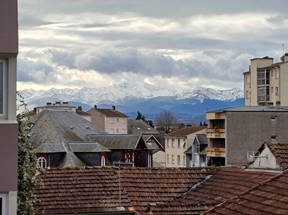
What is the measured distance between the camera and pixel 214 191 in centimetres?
2291

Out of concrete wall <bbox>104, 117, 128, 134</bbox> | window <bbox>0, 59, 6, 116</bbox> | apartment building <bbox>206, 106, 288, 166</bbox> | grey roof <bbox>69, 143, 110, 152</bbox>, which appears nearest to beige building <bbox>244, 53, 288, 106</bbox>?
apartment building <bbox>206, 106, 288, 166</bbox>

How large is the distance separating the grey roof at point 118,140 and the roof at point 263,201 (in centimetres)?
4852

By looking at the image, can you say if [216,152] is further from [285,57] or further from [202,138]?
[285,57]

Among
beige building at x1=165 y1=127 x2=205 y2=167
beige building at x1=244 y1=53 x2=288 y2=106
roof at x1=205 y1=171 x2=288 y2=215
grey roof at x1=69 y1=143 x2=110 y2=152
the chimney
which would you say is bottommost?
beige building at x1=165 y1=127 x2=205 y2=167

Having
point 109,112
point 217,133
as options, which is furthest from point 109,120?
point 217,133

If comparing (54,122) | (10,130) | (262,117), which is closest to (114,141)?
(54,122)

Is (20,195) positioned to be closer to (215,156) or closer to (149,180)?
(149,180)

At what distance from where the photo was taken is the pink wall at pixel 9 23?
36.7 ft

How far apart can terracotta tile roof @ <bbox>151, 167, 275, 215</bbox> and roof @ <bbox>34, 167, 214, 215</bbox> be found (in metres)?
0.48

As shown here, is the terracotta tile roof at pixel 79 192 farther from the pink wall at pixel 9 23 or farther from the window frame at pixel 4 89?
the pink wall at pixel 9 23

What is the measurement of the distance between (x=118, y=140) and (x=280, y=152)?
152 feet

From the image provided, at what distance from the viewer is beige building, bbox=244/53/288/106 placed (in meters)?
104

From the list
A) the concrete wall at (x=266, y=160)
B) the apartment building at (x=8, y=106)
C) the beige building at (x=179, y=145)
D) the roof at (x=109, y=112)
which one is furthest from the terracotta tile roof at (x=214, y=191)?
the roof at (x=109, y=112)

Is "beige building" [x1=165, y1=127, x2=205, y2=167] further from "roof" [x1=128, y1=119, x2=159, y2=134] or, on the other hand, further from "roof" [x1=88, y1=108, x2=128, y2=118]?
"roof" [x1=128, y1=119, x2=159, y2=134]
